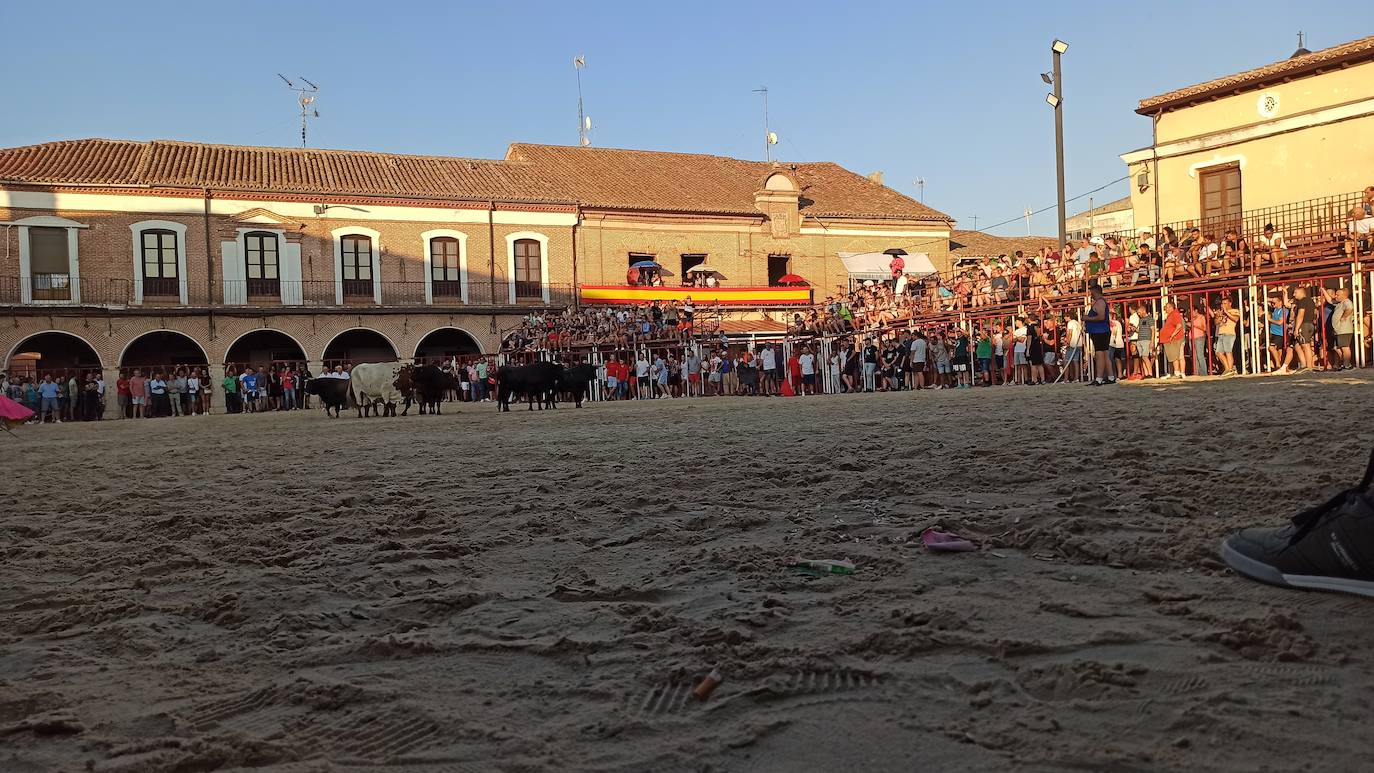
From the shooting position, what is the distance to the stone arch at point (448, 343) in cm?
3966

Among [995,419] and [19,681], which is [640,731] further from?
[995,419]

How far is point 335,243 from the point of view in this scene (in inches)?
1494

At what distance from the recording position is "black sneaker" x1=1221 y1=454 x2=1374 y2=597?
2826mm

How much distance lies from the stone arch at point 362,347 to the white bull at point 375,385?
1875 centimetres

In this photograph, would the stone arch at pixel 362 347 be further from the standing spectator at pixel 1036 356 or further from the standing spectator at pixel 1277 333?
the standing spectator at pixel 1277 333

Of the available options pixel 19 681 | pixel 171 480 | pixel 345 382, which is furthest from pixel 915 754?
pixel 345 382

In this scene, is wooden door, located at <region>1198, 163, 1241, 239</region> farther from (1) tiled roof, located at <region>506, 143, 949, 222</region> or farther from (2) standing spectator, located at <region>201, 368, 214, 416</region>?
(2) standing spectator, located at <region>201, 368, 214, 416</region>

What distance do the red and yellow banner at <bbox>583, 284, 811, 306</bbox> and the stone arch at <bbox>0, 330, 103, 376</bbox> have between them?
1766 cm

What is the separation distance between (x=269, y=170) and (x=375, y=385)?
22240mm

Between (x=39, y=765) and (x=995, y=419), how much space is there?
785 cm

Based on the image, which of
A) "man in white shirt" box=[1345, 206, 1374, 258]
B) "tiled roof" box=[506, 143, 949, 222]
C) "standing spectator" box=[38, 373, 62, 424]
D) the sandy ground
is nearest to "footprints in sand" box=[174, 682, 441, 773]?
the sandy ground

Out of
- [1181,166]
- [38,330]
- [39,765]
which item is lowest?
[39,765]

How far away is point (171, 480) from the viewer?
24.5ft

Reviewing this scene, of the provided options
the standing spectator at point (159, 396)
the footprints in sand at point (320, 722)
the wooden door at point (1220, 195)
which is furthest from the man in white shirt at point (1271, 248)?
the standing spectator at point (159, 396)
